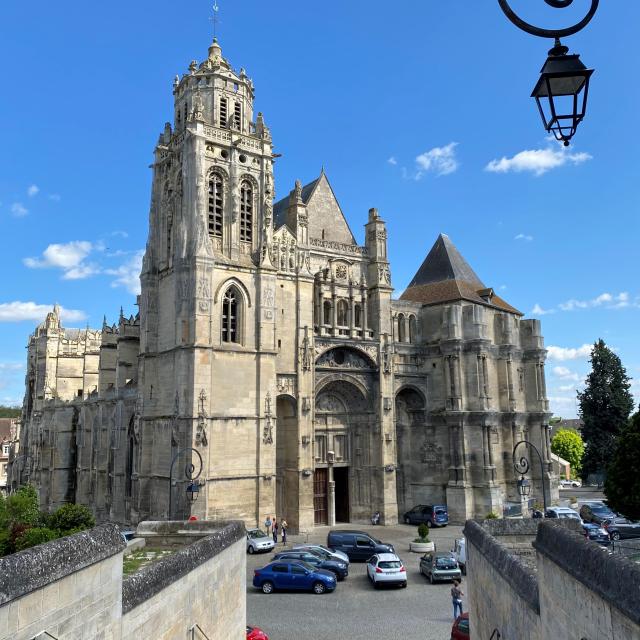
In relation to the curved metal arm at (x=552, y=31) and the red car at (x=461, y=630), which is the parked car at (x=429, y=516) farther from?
the curved metal arm at (x=552, y=31)

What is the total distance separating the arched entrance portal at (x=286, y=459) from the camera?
3488 centimetres

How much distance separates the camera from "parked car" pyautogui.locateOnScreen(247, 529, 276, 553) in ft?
94.1

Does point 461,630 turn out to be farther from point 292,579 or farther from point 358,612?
point 292,579

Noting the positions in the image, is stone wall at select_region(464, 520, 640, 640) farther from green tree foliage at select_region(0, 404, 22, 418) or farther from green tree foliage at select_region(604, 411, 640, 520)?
green tree foliage at select_region(0, 404, 22, 418)

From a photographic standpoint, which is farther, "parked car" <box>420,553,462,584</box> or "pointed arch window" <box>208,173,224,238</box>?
"pointed arch window" <box>208,173,224,238</box>

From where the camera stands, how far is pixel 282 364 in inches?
1405

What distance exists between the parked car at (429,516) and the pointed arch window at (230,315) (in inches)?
631

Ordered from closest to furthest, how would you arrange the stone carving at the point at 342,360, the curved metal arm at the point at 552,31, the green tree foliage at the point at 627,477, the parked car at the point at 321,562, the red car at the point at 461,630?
the curved metal arm at the point at 552,31, the red car at the point at 461,630, the parked car at the point at 321,562, the green tree foliage at the point at 627,477, the stone carving at the point at 342,360

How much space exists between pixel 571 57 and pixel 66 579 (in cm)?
697

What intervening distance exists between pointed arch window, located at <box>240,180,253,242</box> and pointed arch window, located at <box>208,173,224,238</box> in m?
1.38

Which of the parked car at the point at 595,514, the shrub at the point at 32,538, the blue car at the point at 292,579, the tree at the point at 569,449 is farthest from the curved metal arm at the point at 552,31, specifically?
the tree at the point at 569,449

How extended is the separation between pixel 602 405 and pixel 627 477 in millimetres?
26415

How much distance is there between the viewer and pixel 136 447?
3497 cm

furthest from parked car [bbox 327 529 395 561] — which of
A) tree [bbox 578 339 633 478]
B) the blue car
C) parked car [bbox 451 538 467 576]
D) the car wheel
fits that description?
tree [bbox 578 339 633 478]
